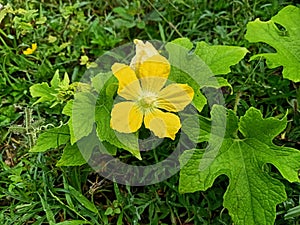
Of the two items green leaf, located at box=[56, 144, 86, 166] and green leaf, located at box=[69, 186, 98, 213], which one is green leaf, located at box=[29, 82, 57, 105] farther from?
green leaf, located at box=[69, 186, 98, 213]

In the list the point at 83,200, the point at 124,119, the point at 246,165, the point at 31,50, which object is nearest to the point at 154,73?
the point at 124,119

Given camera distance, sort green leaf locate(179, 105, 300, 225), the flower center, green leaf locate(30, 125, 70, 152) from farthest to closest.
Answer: green leaf locate(30, 125, 70, 152), the flower center, green leaf locate(179, 105, 300, 225)

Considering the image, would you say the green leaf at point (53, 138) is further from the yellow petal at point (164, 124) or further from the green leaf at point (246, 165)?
the green leaf at point (246, 165)

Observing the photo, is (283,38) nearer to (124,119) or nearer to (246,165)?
(246,165)

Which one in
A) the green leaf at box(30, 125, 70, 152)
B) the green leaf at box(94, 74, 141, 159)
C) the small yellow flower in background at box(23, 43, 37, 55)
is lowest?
the green leaf at box(30, 125, 70, 152)

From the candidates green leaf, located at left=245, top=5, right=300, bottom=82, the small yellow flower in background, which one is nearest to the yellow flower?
green leaf, located at left=245, top=5, right=300, bottom=82

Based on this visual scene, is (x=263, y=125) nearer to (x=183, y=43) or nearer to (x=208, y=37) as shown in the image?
(x=183, y=43)
